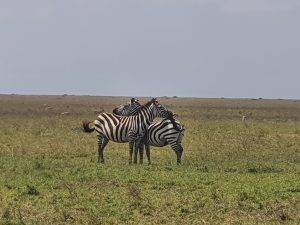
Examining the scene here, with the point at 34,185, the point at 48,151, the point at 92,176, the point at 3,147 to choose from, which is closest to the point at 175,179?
the point at 92,176

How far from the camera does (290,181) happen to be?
1543 cm

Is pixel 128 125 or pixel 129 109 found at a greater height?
pixel 129 109

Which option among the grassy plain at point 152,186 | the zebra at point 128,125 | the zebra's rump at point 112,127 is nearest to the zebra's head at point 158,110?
the zebra at point 128,125

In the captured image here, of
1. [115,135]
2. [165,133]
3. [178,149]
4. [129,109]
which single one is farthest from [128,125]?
[129,109]

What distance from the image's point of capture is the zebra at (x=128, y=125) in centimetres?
1981

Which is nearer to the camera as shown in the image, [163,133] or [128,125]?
[128,125]

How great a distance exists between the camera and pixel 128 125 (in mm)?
20047

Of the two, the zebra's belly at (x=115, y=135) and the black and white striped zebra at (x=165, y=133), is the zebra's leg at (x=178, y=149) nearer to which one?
the black and white striped zebra at (x=165, y=133)

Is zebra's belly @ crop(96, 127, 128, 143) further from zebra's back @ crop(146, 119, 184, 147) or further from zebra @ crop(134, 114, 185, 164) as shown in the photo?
zebra's back @ crop(146, 119, 184, 147)

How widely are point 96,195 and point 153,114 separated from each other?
280 inches

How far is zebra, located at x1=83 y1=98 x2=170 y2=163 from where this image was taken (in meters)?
19.8

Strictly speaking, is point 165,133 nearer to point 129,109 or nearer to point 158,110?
point 158,110

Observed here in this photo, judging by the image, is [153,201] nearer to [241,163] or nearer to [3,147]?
[241,163]

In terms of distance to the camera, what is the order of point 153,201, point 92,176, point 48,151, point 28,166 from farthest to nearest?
point 48,151 < point 28,166 < point 92,176 < point 153,201
